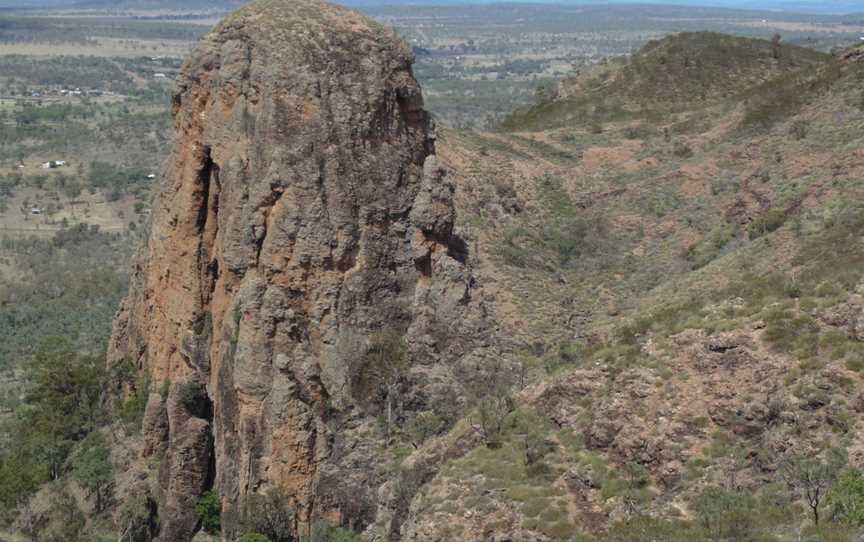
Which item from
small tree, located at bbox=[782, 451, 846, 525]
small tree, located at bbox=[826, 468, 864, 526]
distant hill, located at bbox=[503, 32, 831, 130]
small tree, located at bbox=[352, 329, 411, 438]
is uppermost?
distant hill, located at bbox=[503, 32, 831, 130]

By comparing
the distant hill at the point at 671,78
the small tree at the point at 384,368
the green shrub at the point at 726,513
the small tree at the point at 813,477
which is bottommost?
the small tree at the point at 384,368

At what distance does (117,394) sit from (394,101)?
1571 centimetres

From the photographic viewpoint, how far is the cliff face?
96.7 ft

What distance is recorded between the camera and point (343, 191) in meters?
30.7

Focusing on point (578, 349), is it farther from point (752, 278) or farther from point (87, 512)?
point (87, 512)

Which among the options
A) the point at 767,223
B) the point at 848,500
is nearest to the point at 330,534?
the point at 848,500

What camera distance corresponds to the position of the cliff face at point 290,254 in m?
29.5

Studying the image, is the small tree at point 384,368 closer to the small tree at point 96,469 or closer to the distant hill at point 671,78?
the small tree at point 96,469

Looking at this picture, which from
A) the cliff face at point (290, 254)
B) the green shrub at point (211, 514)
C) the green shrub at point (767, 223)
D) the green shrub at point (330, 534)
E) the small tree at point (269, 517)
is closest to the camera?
the green shrub at point (330, 534)

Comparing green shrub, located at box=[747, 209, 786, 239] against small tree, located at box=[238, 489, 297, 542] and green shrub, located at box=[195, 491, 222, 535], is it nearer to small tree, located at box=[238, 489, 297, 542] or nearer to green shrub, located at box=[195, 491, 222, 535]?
small tree, located at box=[238, 489, 297, 542]

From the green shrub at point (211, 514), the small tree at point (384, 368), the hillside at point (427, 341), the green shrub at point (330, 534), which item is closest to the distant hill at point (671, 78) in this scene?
the hillside at point (427, 341)

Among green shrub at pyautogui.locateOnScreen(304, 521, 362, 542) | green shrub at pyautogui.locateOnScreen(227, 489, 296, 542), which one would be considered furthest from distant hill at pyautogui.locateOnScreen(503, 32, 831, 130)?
green shrub at pyautogui.locateOnScreen(227, 489, 296, 542)

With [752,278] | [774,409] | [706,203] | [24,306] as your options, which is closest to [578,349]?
[752,278]

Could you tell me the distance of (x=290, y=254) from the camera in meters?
30.2
